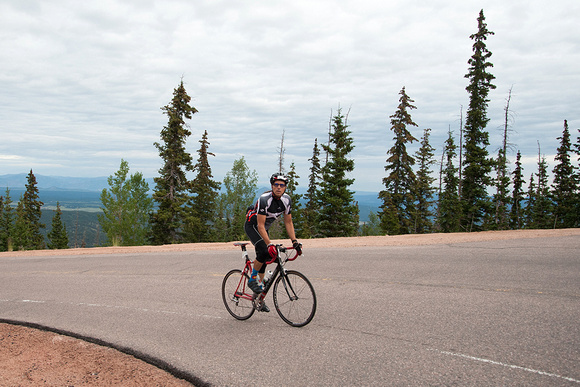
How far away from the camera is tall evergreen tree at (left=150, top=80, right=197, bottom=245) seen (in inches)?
1430

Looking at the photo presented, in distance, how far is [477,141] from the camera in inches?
1391

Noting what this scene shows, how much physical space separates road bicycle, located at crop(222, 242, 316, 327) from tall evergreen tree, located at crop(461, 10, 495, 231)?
32412 mm

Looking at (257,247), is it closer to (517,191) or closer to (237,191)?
(237,191)

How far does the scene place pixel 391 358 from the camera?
4.22 m

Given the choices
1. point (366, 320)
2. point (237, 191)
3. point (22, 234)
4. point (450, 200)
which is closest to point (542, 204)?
point (450, 200)

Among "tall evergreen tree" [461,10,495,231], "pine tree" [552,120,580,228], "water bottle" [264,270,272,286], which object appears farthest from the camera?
"pine tree" [552,120,580,228]

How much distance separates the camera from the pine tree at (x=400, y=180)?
38.7 metres

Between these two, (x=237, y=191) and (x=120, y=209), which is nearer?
(x=120, y=209)

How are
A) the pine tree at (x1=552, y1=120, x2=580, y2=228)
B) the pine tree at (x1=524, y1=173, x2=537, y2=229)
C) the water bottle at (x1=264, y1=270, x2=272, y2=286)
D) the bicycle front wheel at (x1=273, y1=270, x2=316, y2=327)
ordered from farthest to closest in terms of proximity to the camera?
the pine tree at (x1=524, y1=173, x2=537, y2=229) → the pine tree at (x1=552, y1=120, x2=580, y2=228) → the water bottle at (x1=264, y1=270, x2=272, y2=286) → the bicycle front wheel at (x1=273, y1=270, x2=316, y2=327)

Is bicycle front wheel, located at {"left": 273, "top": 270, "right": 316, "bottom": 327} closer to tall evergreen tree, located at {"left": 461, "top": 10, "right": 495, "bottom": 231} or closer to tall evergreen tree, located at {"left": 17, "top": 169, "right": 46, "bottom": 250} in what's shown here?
tall evergreen tree, located at {"left": 461, "top": 10, "right": 495, "bottom": 231}

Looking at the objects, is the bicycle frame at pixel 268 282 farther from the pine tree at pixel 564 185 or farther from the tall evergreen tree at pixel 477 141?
the pine tree at pixel 564 185

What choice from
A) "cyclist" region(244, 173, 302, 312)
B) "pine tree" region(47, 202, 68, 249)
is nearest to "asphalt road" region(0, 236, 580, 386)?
"cyclist" region(244, 173, 302, 312)

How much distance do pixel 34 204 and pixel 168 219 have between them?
4675 cm

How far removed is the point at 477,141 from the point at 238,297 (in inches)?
1379
